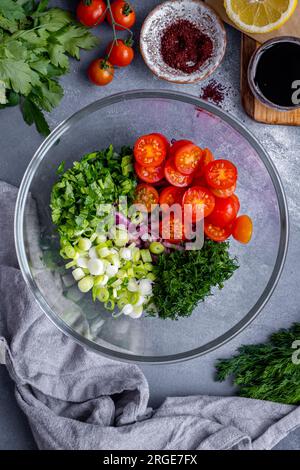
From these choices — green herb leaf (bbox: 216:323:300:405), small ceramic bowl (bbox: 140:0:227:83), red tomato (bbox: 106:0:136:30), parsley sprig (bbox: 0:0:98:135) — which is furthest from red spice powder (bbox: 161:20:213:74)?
green herb leaf (bbox: 216:323:300:405)

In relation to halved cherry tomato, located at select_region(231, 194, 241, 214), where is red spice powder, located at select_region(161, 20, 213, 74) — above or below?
above

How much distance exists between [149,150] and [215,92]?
38 cm

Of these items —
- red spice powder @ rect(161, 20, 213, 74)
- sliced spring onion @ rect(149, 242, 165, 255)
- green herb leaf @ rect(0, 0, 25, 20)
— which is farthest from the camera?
red spice powder @ rect(161, 20, 213, 74)

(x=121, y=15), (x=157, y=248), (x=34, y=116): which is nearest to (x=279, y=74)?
(x=121, y=15)

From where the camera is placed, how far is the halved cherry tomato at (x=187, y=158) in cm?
155

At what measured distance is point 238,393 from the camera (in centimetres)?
186

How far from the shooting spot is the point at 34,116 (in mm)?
1681

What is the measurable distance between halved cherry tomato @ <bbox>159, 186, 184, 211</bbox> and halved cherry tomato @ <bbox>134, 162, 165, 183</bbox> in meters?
0.05

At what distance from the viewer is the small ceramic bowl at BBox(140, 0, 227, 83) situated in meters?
1.73

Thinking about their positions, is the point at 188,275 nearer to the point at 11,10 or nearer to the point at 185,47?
the point at 185,47

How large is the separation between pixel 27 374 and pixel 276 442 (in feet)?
2.75

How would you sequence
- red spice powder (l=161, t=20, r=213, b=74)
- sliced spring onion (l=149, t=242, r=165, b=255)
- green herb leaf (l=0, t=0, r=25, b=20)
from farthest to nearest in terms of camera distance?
red spice powder (l=161, t=20, r=213, b=74)
sliced spring onion (l=149, t=242, r=165, b=255)
green herb leaf (l=0, t=0, r=25, b=20)

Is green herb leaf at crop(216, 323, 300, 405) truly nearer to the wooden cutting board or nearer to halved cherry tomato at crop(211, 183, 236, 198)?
halved cherry tomato at crop(211, 183, 236, 198)

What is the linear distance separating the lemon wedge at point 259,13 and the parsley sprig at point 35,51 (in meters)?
0.44
